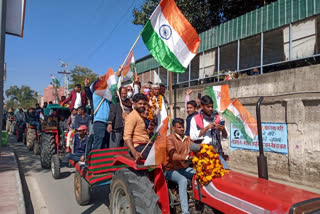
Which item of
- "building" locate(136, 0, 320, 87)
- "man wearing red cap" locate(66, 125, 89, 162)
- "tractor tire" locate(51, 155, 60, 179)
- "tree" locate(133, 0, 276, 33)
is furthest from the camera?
"tree" locate(133, 0, 276, 33)

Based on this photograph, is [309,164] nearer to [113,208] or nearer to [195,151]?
[195,151]

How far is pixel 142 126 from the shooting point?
347 cm

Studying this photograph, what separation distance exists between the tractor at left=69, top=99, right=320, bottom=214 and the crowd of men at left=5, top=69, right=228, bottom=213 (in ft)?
0.62

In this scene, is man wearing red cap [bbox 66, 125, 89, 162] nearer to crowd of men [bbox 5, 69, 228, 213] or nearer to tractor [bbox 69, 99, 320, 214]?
crowd of men [bbox 5, 69, 228, 213]

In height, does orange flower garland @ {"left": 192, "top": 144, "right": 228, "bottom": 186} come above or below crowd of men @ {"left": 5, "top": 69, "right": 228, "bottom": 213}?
below

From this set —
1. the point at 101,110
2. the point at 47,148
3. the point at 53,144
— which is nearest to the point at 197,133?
the point at 101,110

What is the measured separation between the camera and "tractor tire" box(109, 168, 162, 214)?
2.63 metres

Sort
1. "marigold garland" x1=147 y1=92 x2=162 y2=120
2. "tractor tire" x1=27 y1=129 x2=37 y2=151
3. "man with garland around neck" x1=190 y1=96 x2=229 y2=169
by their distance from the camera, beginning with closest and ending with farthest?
"man with garland around neck" x1=190 y1=96 x2=229 y2=169
"marigold garland" x1=147 y1=92 x2=162 y2=120
"tractor tire" x1=27 y1=129 x2=37 y2=151

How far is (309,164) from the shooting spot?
5.99 meters

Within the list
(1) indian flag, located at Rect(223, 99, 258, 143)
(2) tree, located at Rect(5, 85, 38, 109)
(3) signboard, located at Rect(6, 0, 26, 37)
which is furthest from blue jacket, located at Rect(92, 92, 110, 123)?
(2) tree, located at Rect(5, 85, 38, 109)

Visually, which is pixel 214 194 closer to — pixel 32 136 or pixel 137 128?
pixel 137 128

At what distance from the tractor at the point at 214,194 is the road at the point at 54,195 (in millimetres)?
1761

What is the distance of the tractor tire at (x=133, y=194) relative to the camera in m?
2.63

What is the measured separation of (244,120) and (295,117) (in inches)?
129
